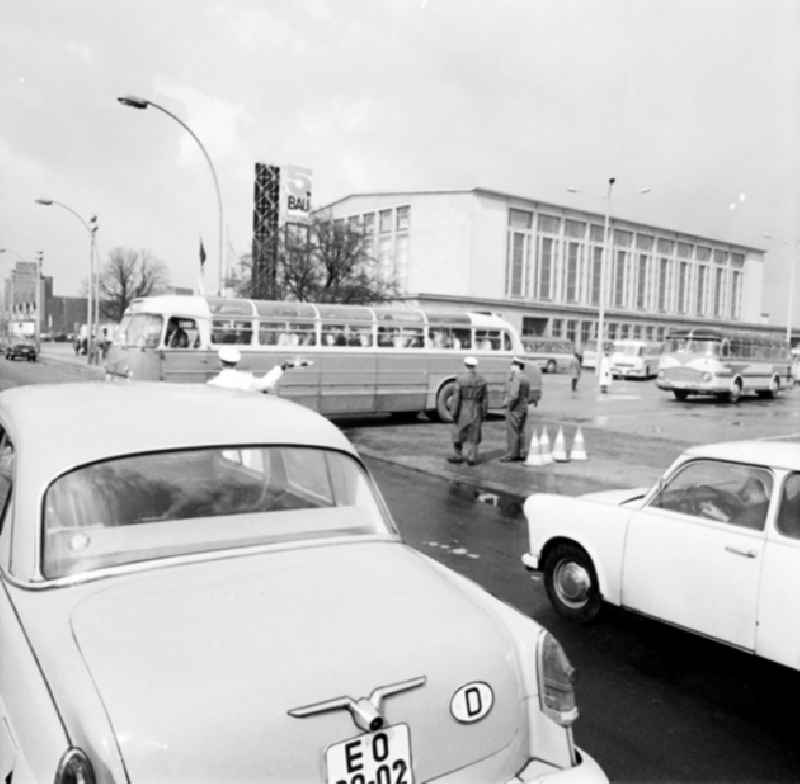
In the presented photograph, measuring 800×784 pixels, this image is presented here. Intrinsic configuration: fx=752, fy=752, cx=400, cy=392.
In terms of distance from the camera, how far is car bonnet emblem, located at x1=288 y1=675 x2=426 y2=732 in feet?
6.87

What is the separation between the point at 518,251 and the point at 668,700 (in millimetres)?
69521

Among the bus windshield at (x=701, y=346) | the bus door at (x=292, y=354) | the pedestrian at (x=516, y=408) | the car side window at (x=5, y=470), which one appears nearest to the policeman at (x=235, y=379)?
the car side window at (x=5, y=470)

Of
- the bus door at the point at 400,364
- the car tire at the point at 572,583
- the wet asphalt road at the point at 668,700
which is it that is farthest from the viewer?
the bus door at the point at 400,364

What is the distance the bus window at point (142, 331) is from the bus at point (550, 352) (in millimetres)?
35457

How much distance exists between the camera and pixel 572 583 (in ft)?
18.0

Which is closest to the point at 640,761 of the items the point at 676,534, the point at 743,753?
the point at 743,753

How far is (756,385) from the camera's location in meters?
31.8

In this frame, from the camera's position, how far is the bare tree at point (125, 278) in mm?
85625

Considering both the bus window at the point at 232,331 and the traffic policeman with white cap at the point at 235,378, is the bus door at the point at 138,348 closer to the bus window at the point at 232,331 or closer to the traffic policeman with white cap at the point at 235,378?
the bus window at the point at 232,331

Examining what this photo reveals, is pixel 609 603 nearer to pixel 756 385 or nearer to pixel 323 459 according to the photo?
pixel 323 459

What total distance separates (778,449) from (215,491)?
134 inches

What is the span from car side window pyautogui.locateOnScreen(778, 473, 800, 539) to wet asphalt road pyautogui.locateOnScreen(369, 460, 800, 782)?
3.24 feet

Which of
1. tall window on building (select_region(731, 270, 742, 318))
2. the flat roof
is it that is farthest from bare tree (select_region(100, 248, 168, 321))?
tall window on building (select_region(731, 270, 742, 318))

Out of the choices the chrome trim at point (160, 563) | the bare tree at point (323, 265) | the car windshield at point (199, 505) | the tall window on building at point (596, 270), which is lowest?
the chrome trim at point (160, 563)
